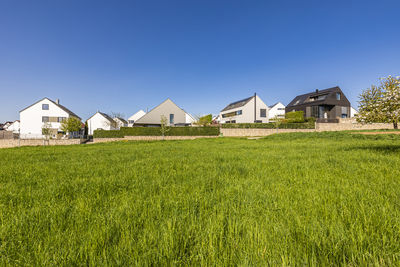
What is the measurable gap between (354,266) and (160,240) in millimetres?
1412

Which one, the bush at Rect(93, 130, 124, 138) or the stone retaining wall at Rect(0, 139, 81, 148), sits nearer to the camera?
the stone retaining wall at Rect(0, 139, 81, 148)

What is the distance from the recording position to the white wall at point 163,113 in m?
35.8

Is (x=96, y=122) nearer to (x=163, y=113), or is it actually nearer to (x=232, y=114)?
(x=163, y=113)

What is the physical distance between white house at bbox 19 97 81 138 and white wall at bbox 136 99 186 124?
2198cm

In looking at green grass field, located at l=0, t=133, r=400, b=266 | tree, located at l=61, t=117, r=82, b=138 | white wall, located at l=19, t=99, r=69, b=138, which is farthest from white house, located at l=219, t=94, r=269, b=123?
white wall, located at l=19, t=99, r=69, b=138

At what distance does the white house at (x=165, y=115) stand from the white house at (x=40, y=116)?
846 inches

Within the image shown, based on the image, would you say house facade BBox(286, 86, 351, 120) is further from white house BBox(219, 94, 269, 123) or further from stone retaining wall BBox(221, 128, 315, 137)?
stone retaining wall BBox(221, 128, 315, 137)

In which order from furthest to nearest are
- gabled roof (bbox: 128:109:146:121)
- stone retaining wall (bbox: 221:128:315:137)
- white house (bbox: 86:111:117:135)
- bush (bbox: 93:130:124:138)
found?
gabled roof (bbox: 128:109:146:121), white house (bbox: 86:111:117:135), stone retaining wall (bbox: 221:128:315:137), bush (bbox: 93:130:124:138)

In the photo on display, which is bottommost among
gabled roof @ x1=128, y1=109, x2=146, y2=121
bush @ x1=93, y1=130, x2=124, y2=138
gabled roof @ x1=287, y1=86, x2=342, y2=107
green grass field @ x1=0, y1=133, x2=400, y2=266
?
green grass field @ x1=0, y1=133, x2=400, y2=266

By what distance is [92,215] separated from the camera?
1709mm

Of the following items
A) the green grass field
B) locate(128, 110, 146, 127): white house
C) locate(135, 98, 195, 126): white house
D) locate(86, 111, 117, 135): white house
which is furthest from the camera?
locate(128, 110, 146, 127): white house

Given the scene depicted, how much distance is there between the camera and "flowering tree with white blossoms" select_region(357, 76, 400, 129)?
5.30 m

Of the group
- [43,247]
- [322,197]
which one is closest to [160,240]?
→ [43,247]

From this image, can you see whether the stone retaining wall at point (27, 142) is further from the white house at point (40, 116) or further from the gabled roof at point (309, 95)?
the gabled roof at point (309, 95)
